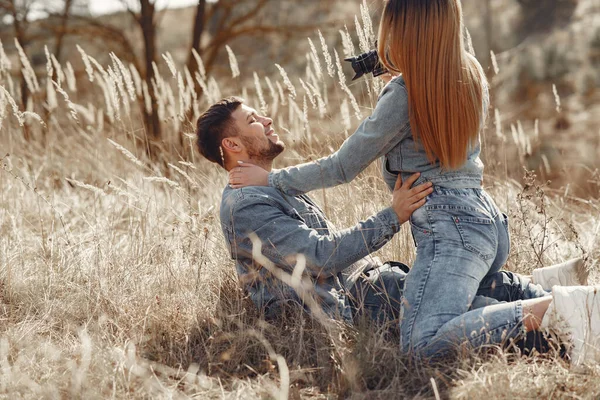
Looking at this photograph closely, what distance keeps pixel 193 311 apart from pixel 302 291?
57 centimetres

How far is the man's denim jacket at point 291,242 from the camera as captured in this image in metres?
2.63

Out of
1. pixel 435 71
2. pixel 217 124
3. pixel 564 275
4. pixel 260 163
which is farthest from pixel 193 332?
pixel 564 275

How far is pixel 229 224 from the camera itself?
277cm

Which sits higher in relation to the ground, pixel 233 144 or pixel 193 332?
pixel 233 144

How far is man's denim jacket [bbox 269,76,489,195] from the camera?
8.09 feet

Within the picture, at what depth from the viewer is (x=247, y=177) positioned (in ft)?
9.15

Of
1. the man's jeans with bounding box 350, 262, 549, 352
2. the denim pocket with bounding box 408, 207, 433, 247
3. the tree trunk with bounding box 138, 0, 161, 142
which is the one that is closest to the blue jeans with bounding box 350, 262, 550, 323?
the man's jeans with bounding box 350, 262, 549, 352

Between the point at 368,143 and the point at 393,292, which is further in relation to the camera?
the point at 393,292

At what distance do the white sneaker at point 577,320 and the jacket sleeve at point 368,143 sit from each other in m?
0.79

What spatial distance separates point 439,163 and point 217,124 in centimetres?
101

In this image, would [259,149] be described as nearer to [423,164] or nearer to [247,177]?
[247,177]

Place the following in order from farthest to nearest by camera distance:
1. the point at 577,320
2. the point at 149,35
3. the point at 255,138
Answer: the point at 149,35, the point at 255,138, the point at 577,320

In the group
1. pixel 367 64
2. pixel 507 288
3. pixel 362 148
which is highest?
pixel 367 64

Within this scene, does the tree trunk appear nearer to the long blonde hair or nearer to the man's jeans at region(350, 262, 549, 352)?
the man's jeans at region(350, 262, 549, 352)
